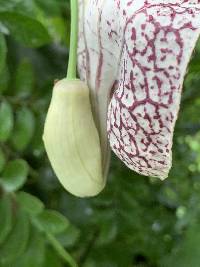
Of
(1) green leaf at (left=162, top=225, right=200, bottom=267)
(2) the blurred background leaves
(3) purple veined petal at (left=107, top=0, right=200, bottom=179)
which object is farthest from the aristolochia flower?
(1) green leaf at (left=162, top=225, right=200, bottom=267)

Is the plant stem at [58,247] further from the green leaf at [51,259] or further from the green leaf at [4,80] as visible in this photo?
the green leaf at [4,80]

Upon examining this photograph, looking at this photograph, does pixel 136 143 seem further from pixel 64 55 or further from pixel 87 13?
pixel 64 55

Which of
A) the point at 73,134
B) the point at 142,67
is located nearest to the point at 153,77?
the point at 142,67

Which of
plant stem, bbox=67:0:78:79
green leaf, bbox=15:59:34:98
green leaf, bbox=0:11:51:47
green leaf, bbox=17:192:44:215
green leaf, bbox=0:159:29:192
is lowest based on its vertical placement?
green leaf, bbox=17:192:44:215

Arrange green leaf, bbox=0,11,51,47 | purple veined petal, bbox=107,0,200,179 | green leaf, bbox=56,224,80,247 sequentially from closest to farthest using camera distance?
1. purple veined petal, bbox=107,0,200,179
2. green leaf, bbox=0,11,51,47
3. green leaf, bbox=56,224,80,247

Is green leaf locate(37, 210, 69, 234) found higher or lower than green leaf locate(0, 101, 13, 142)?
lower

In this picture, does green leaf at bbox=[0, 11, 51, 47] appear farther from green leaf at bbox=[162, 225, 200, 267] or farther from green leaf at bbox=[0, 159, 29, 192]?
green leaf at bbox=[162, 225, 200, 267]
